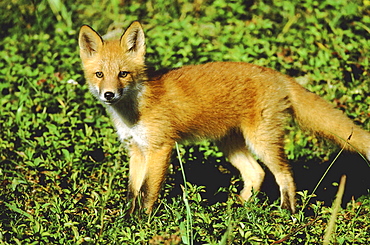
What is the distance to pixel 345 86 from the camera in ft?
21.0

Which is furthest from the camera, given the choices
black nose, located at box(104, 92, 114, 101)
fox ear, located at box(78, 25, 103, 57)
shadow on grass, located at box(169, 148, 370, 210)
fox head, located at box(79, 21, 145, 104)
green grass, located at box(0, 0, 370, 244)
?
shadow on grass, located at box(169, 148, 370, 210)

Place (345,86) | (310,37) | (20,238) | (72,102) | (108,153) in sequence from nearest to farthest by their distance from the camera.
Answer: (20,238) < (108,153) < (72,102) < (345,86) < (310,37)

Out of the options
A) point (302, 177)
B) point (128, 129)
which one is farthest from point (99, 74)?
point (302, 177)

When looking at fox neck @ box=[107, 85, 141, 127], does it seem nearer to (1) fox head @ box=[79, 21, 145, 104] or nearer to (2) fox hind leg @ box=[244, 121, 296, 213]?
(1) fox head @ box=[79, 21, 145, 104]

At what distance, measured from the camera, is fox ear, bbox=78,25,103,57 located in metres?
4.39

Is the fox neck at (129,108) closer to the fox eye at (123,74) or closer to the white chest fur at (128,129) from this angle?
the white chest fur at (128,129)

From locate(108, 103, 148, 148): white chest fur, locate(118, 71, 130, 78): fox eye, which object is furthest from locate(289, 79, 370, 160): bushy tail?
locate(118, 71, 130, 78): fox eye

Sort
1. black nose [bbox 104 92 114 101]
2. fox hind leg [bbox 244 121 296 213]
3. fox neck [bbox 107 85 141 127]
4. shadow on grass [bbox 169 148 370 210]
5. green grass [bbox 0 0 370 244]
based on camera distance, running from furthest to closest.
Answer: shadow on grass [bbox 169 148 370 210] < fox hind leg [bbox 244 121 296 213] < fox neck [bbox 107 85 141 127] < black nose [bbox 104 92 114 101] < green grass [bbox 0 0 370 244]

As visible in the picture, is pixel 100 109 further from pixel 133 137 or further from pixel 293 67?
pixel 293 67

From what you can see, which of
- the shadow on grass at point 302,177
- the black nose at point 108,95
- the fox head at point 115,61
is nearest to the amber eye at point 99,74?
the fox head at point 115,61

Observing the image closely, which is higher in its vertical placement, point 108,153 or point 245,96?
point 245,96

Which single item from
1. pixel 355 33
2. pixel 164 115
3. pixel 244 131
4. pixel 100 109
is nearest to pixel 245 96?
pixel 244 131

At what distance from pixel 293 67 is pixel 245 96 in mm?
2270

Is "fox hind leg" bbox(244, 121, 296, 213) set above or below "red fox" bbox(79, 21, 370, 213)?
below
